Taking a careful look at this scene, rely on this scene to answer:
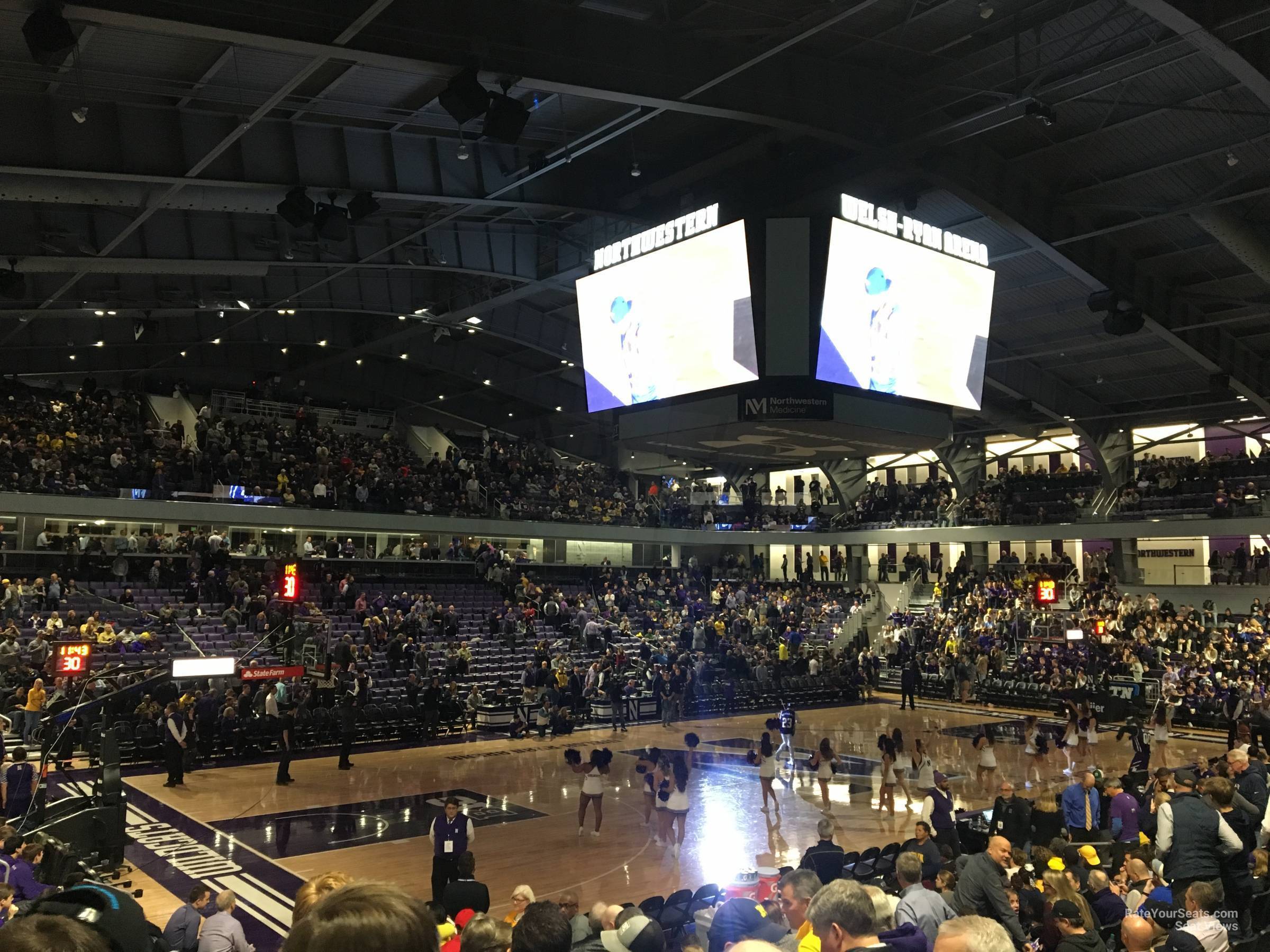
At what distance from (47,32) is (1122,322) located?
A: 22028 millimetres

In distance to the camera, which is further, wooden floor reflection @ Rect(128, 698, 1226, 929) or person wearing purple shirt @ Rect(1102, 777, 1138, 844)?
wooden floor reflection @ Rect(128, 698, 1226, 929)

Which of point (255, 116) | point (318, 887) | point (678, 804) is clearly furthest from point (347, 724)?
point (318, 887)

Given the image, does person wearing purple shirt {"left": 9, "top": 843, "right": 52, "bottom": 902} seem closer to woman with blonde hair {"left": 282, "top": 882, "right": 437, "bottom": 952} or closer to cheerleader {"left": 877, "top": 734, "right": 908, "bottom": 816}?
woman with blonde hair {"left": 282, "top": 882, "right": 437, "bottom": 952}

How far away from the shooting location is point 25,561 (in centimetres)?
2683

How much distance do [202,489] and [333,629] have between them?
6.55 meters

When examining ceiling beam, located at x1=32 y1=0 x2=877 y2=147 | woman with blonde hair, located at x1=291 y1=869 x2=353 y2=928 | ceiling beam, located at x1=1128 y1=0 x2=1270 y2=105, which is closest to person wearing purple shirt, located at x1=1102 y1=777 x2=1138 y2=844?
ceiling beam, located at x1=1128 y1=0 x2=1270 y2=105

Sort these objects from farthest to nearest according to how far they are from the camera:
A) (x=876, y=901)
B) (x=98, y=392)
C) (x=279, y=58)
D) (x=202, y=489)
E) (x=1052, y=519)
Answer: (x=1052, y=519), (x=98, y=392), (x=202, y=489), (x=279, y=58), (x=876, y=901)

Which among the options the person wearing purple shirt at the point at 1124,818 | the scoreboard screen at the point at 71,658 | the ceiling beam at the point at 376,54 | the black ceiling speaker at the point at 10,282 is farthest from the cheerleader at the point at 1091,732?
the black ceiling speaker at the point at 10,282

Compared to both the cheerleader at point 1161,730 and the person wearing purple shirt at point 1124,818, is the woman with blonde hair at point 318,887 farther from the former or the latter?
the cheerleader at point 1161,730

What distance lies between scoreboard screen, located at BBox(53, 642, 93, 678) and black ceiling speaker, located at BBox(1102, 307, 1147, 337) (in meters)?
23.1

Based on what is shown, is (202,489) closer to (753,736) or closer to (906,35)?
(753,736)

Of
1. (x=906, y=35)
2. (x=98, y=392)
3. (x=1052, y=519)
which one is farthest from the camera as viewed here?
(x=1052, y=519)

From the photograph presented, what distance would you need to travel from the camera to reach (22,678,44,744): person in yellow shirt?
61.1 ft

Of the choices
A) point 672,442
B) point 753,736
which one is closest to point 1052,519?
point 753,736
